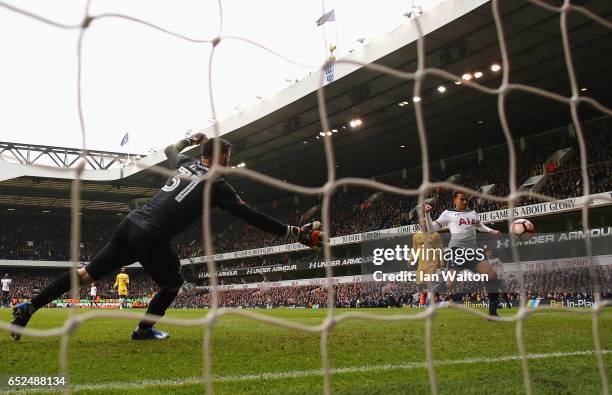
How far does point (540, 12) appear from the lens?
1456 cm

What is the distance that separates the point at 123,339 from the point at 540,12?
1322cm

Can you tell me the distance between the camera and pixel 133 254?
182 inches

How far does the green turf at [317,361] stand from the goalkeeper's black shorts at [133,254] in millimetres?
674

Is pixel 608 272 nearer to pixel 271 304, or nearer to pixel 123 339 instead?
pixel 123 339

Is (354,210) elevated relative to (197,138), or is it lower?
elevated

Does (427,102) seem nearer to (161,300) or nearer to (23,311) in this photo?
(161,300)

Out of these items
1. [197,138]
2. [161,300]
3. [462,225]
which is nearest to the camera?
[197,138]

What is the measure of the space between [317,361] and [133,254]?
67.2 inches

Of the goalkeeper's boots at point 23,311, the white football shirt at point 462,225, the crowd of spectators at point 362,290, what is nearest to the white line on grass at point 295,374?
the crowd of spectators at point 362,290

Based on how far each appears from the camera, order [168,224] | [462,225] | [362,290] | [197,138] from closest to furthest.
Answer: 1. [168,224]
2. [197,138]
3. [462,225]
4. [362,290]

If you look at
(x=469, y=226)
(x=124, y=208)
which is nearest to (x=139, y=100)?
(x=469, y=226)

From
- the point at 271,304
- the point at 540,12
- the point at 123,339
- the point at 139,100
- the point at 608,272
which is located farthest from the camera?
the point at 271,304

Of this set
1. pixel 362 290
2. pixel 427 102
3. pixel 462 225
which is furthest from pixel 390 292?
pixel 462 225

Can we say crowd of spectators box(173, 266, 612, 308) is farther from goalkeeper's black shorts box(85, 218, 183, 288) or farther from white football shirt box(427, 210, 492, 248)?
goalkeeper's black shorts box(85, 218, 183, 288)
